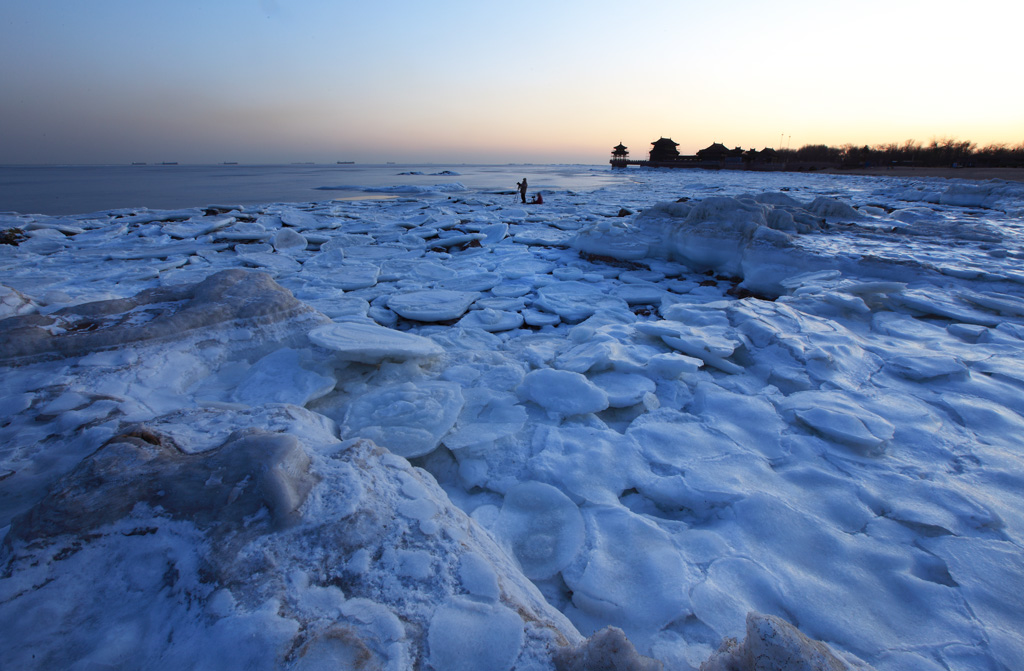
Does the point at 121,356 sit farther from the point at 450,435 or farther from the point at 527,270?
the point at 527,270

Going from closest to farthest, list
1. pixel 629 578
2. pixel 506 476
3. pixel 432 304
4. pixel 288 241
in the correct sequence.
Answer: pixel 629 578 < pixel 506 476 < pixel 432 304 < pixel 288 241

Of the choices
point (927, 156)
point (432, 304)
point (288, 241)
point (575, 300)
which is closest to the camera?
point (432, 304)

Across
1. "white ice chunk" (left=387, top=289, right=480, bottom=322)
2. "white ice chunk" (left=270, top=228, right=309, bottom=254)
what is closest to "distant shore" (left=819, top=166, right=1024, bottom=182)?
"white ice chunk" (left=387, top=289, right=480, bottom=322)

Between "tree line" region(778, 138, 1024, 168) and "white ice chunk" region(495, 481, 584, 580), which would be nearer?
"white ice chunk" region(495, 481, 584, 580)

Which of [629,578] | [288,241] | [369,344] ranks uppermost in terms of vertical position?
[288,241]

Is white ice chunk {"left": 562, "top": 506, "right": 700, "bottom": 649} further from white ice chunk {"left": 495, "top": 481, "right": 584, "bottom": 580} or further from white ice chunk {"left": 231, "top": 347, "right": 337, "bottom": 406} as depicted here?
white ice chunk {"left": 231, "top": 347, "right": 337, "bottom": 406}

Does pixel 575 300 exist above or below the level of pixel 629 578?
above

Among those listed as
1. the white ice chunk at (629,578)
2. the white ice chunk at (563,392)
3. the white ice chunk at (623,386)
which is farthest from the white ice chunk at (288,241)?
the white ice chunk at (629,578)

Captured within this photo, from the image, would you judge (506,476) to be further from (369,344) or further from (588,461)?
(369,344)

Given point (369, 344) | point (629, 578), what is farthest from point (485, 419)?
point (629, 578)

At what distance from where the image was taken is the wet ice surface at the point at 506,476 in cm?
83

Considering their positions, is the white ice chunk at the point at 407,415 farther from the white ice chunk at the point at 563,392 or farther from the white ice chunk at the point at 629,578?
the white ice chunk at the point at 629,578

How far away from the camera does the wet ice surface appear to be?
0.83 m

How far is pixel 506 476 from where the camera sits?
1.60 meters
